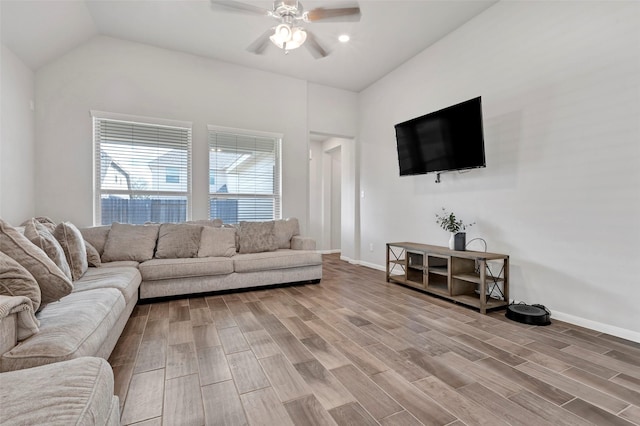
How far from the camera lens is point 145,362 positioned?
6.42 feet

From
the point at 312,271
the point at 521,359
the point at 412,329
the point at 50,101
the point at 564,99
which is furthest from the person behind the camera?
the point at 312,271

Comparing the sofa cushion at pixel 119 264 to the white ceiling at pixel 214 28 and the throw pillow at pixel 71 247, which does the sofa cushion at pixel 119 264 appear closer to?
the throw pillow at pixel 71 247

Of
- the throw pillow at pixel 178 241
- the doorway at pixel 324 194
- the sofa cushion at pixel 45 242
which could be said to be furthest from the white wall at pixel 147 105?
the sofa cushion at pixel 45 242

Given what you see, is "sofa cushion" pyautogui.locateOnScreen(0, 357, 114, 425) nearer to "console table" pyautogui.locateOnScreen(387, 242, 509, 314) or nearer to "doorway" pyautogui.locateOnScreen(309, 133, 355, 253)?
"console table" pyautogui.locateOnScreen(387, 242, 509, 314)

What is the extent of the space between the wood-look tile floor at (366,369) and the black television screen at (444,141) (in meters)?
1.66

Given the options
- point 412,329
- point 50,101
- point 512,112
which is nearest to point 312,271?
point 412,329

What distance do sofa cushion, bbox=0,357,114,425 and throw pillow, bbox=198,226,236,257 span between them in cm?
268

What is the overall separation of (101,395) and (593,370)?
2.62 m

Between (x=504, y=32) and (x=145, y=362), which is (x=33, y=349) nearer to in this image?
(x=145, y=362)

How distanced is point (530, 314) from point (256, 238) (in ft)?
10.5

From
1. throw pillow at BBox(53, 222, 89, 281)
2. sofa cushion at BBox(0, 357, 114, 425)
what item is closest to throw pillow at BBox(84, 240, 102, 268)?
throw pillow at BBox(53, 222, 89, 281)

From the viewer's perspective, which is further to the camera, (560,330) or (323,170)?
(323,170)

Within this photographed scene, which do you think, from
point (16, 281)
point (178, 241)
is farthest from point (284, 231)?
point (16, 281)

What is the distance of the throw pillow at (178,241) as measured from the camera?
3.61 meters
